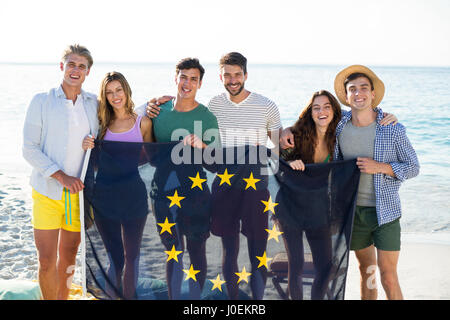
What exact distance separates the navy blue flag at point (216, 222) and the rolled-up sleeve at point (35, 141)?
0.39 meters

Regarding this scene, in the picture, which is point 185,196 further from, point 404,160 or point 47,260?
point 404,160

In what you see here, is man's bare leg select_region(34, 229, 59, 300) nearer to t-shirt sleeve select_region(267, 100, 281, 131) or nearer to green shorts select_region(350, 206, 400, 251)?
t-shirt sleeve select_region(267, 100, 281, 131)

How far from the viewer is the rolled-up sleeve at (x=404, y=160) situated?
3898 millimetres

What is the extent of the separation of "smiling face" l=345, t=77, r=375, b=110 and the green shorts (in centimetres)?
94

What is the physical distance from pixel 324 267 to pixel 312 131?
4.10ft

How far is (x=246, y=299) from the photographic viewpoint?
13.4 feet

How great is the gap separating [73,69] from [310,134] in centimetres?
228

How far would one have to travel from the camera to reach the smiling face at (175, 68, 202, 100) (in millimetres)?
4207

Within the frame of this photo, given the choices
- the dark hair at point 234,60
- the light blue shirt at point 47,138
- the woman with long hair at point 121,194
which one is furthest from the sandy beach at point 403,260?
the dark hair at point 234,60

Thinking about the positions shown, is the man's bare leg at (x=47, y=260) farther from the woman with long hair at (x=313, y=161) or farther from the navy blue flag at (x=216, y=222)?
the woman with long hair at (x=313, y=161)

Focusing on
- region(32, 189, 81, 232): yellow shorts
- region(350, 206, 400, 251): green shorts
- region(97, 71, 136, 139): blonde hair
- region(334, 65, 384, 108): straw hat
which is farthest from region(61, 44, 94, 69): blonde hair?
region(350, 206, 400, 251): green shorts

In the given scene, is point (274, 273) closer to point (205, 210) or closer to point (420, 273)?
point (205, 210)
